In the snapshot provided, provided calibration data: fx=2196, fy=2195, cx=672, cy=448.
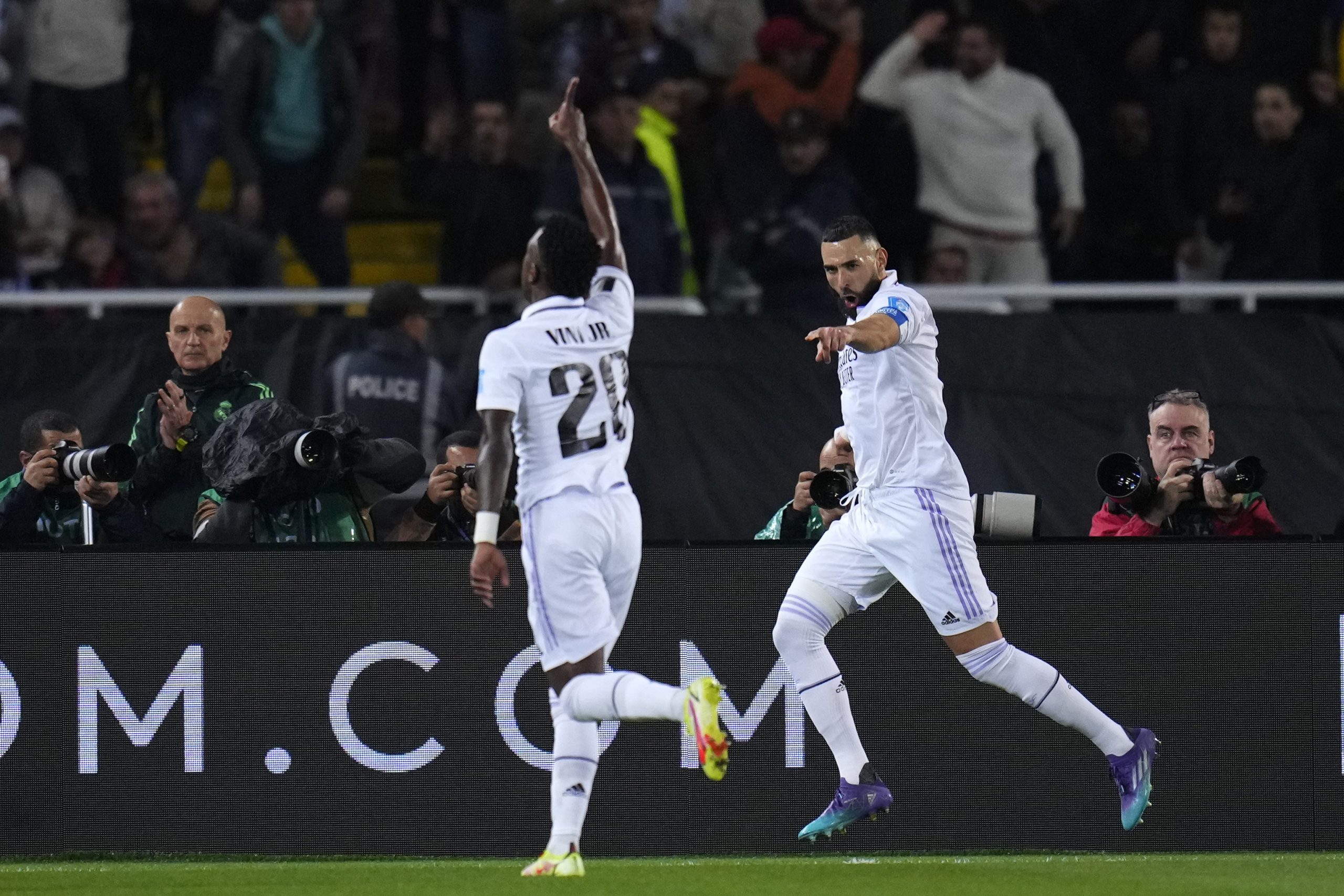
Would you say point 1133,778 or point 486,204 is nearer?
point 1133,778

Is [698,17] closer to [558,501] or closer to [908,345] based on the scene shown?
[908,345]

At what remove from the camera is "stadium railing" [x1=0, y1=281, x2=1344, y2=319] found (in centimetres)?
1112

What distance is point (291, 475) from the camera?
8039 millimetres

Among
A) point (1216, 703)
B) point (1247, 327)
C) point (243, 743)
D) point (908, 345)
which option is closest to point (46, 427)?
point (243, 743)

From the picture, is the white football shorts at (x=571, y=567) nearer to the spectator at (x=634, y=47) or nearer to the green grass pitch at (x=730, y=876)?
the green grass pitch at (x=730, y=876)

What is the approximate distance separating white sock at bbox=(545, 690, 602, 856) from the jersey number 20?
2.57 feet

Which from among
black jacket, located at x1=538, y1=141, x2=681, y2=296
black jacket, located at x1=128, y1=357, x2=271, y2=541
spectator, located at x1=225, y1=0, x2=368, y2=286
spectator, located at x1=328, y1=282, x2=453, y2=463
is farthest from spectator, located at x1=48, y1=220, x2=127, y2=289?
black jacket, located at x1=128, y1=357, x2=271, y2=541

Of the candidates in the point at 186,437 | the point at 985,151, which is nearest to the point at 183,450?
the point at 186,437

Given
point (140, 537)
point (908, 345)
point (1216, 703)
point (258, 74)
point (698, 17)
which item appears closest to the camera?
point (908, 345)

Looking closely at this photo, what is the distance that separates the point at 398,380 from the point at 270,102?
2.25 metres

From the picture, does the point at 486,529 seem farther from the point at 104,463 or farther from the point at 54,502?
the point at 54,502

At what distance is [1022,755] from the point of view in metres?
7.86

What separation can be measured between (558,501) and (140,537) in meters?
2.53

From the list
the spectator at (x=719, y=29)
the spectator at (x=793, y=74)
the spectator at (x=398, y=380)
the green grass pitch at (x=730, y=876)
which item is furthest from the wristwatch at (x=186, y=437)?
the spectator at (x=719, y=29)
